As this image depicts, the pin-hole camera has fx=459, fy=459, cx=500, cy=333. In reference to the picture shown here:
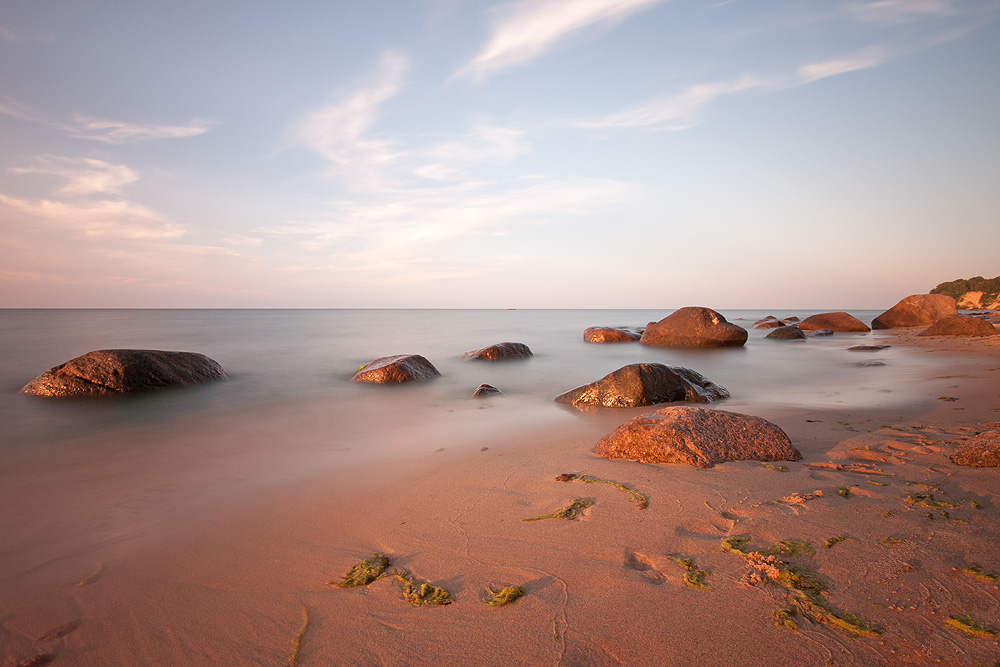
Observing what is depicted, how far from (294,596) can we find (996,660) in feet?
8.23

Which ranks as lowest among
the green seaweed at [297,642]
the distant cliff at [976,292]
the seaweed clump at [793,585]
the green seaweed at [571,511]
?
the green seaweed at [297,642]

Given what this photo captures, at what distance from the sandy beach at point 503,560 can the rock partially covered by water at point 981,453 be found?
0.08m

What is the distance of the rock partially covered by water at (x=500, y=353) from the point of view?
38.0 ft

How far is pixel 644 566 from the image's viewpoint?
212cm

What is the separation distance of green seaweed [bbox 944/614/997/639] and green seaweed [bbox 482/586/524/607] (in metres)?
1.53

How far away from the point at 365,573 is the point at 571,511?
1.20m

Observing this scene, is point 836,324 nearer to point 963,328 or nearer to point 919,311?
point 919,311

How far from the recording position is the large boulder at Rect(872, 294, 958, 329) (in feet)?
72.5

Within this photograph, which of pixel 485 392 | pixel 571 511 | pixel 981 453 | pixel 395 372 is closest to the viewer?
pixel 571 511

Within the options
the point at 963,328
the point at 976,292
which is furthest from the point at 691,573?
the point at 976,292

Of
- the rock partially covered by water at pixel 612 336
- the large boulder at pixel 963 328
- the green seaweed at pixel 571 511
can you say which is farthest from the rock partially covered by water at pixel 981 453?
the large boulder at pixel 963 328

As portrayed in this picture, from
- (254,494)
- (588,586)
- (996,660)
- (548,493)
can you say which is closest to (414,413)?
(254,494)

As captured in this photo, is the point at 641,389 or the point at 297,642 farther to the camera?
the point at 641,389

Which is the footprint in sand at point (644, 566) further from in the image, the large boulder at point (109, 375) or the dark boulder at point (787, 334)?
the dark boulder at point (787, 334)
